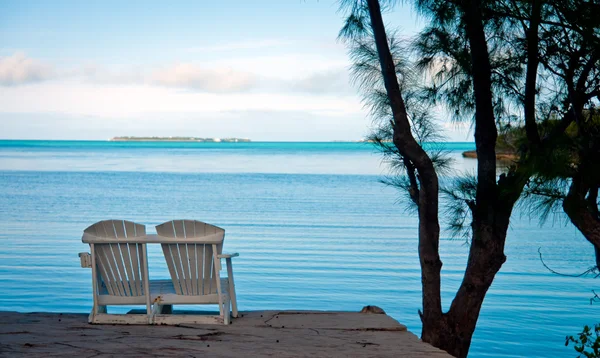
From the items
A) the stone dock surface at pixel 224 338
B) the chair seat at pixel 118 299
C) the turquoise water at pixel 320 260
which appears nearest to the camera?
the stone dock surface at pixel 224 338

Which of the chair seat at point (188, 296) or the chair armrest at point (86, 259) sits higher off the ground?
the chair armrest at point (86, 259)

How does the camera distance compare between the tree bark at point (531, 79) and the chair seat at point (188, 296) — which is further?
the chair seat at point (188, 296)

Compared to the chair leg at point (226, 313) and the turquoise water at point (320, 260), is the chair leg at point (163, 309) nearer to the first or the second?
the chair leg at point (226, 313)

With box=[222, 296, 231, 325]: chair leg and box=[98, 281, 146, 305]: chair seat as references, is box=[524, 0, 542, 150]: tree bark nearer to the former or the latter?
box=[222, 296, 231, 325]: chair leg

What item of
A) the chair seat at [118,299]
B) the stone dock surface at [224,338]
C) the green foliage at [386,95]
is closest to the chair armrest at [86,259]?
the chair seat at [118,299]

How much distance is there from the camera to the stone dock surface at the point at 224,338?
4.18m

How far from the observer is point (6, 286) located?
29.1ft

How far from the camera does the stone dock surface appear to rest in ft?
13.7

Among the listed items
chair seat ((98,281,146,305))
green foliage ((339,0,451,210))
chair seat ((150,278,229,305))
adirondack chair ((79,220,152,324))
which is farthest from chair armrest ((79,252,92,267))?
green foliage ((339,0,451,210))

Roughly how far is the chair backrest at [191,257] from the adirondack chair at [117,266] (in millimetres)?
203

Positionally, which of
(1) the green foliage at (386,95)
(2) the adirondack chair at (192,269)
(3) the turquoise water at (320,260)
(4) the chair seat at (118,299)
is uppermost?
(1) the green foliage at (386,95)

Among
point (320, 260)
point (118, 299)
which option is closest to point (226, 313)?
point (118, 299)

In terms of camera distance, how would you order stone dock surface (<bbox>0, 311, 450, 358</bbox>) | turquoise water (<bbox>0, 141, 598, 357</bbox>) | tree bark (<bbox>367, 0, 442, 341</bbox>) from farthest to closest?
turquoise water (<bbox>0, 141, 598, 357</bbox>), tree bark (<bbox>367, 0, 442, 341</bbox>), stone dock surface (<bbox>0, 311, 450, 358</bbox>)

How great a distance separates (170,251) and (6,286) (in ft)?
14.8
